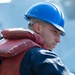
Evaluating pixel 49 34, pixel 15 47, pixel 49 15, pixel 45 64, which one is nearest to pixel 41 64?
pixel 45 64

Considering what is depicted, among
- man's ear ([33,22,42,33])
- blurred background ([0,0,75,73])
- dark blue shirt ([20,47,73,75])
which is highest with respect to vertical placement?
man's ear ([33,22,42,33])

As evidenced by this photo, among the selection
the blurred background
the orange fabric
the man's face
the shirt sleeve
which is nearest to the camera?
the shirt sleeve

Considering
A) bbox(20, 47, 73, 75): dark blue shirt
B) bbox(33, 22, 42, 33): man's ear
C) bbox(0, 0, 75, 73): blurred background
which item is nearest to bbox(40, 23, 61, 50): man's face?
bbox(33, 22, 42, 33): man's ear

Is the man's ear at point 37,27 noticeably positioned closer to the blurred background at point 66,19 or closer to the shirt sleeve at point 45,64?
the shirt sleeve at point 45,64

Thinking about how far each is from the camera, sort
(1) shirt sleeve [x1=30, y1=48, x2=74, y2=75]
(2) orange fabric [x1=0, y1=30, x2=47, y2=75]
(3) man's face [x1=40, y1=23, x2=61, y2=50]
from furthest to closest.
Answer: (3) man's face [x1=40, y1=23, x2=61, y2=50] → (2) orange fabric [x1=0, y1=30, x2=47, y2=75] → (1) shirt sleeve [x1=30, y1=48, x2=74, y2=75]

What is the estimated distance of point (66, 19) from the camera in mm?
6922

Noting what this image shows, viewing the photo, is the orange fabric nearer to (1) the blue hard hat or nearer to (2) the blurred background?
(1) the blue hard hat

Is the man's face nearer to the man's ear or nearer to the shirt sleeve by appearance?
the man's ear

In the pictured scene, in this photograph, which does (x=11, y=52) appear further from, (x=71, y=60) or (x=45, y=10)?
(x=71, y=60)

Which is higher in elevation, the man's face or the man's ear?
the man's ear

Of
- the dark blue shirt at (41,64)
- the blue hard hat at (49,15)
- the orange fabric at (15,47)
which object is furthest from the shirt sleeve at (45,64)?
the blue hard hat at (49,15)

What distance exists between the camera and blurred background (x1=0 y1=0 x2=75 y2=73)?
22.2 ft

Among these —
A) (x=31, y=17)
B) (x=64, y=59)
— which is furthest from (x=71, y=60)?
(x=31, y=17)

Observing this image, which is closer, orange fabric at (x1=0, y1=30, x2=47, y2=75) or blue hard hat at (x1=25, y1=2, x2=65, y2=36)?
orange fabric at (x1=0, y1=30, x2=47, y2=75)
